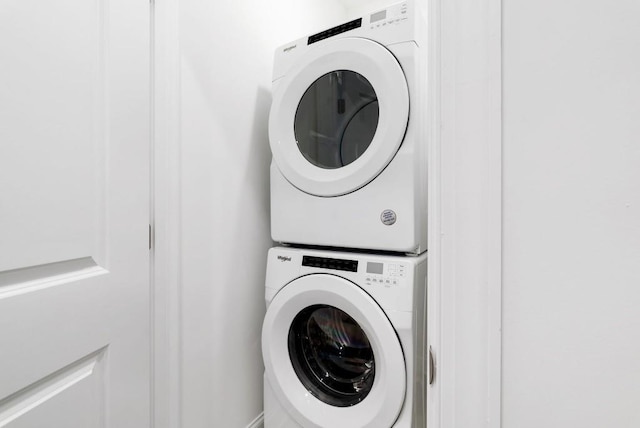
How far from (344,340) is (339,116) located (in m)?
0.93

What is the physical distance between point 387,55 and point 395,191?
0.48m

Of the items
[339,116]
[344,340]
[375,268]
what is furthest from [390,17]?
[344,340]

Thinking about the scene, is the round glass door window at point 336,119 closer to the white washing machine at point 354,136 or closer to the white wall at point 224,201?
the white washing machine at point 354,136

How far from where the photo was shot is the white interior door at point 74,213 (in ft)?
2.03

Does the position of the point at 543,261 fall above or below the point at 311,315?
above

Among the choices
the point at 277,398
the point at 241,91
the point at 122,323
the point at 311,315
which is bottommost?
the point at 277,398

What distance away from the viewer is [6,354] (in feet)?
1.96

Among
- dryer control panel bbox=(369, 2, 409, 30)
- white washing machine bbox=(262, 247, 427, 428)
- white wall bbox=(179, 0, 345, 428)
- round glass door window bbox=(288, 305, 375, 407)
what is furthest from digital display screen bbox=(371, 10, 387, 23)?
round glass door window bbox=(288, 305, 375, 407)

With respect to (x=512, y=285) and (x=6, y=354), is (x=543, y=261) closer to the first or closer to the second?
(x=512, y=285)

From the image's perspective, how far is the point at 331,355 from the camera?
52.3 inches

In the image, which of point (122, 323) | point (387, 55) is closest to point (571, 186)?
point (387, 55)

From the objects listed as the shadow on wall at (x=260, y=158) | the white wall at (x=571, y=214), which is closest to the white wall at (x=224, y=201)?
the shadow on wall at (x=260, y=158)

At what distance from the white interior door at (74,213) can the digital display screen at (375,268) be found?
730 mm

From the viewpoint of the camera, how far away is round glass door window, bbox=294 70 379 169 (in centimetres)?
123
